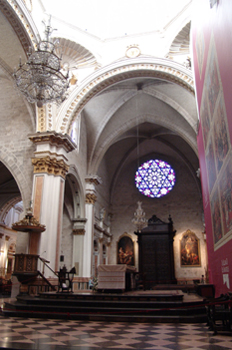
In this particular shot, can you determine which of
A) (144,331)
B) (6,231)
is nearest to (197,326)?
(144,331)

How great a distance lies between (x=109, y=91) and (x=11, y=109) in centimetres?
477

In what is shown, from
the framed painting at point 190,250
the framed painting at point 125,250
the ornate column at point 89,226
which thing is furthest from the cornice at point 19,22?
the framed painting at point 190,250

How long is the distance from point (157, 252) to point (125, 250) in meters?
2.38

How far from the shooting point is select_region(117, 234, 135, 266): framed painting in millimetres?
20625

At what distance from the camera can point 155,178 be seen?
2203 cm

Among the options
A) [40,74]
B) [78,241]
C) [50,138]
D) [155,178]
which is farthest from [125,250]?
[40,74]

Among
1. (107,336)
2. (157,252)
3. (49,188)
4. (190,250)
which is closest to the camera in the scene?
(107,336)

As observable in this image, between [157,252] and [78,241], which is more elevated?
[78,241]

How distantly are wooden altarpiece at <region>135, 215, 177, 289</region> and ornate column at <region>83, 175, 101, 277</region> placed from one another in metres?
4.81

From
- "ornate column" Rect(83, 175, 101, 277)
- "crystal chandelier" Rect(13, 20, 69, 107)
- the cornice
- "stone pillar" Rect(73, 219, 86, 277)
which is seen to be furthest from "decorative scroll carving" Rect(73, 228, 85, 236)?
"crystal chandelier" Rect(13, 20, 69, 107)

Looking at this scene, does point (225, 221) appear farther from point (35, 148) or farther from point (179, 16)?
point (179, 16)

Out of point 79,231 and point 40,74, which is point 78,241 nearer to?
point 79,231

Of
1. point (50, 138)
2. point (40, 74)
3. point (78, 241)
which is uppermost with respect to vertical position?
point (50, 138)

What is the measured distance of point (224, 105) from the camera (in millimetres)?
4398
